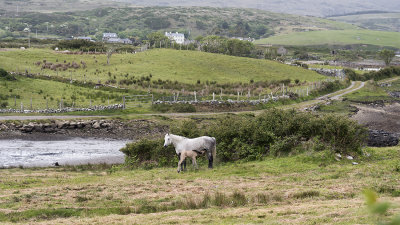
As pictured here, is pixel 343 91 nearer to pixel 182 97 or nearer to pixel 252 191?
pixel 182 97

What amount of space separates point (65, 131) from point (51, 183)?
2459 cm

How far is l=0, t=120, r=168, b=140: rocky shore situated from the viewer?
45.3 meters

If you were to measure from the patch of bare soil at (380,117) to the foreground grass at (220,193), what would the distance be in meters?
26.3

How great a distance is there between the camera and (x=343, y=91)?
8206 centimetres

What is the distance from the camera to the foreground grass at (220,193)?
1405cm

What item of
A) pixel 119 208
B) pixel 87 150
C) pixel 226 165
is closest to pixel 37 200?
pixel 119 208

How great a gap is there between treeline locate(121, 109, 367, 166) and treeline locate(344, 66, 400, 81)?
8119 centimetres

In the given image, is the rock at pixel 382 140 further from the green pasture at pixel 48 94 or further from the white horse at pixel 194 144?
the green pasture at pixel 48 94

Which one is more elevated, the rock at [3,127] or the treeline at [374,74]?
the rock at [3,127]

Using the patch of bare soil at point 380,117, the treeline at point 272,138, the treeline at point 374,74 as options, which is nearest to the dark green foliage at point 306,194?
the treeline at point 272,138

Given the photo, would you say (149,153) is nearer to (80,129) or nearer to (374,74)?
(80,129)

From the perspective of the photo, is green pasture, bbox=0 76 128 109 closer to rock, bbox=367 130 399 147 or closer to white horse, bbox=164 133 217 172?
rock, bbox=367 130 399 147

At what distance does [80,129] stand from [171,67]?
4051 centimetres

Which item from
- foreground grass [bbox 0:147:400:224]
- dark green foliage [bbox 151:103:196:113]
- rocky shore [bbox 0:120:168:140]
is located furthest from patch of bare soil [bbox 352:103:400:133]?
foreground grass [bbox 0:147:400:224]
